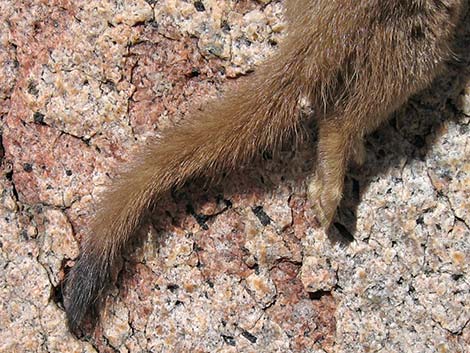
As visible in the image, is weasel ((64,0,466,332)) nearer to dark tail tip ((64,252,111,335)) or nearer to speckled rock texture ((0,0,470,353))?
dark tail tip ((64,252,111,335))

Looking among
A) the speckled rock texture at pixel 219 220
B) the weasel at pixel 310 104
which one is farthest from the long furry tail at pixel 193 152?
the speckled rock texture at pixel 219 220

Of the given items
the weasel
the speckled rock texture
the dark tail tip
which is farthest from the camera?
the speckled rock texture

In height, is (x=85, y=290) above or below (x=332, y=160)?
below

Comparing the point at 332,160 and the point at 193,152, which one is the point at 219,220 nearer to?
the point at 193,152

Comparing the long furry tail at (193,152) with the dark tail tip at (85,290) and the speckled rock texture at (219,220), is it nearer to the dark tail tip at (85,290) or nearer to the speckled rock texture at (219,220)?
the dark tail tip at (85,290)

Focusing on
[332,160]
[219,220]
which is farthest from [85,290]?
[332,160]

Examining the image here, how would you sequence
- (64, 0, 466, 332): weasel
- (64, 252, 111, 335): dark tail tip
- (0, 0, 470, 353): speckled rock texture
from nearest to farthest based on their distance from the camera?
(64, 0, 466, 332): weasel
(64, 252, 111, 335): dark tail tip
(0, 0, 470, 353): speckled rock texture

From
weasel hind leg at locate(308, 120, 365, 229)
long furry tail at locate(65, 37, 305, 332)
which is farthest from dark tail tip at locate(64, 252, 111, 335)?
weasel hind leg at locate(308, 120, 365, 229)
